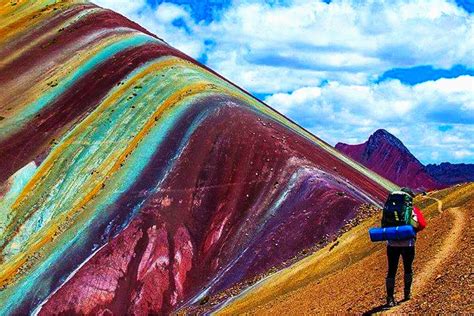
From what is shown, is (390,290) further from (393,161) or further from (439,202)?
(393,161)

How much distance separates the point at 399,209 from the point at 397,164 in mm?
91223

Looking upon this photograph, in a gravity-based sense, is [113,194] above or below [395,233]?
below

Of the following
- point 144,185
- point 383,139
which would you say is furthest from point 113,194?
point 383,139

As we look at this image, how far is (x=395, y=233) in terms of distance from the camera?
1527 cm

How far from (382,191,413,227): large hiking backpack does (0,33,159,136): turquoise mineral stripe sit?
4343cm

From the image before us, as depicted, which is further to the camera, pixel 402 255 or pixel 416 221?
pixel 402 255

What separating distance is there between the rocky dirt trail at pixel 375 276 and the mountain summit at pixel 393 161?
6770 cm

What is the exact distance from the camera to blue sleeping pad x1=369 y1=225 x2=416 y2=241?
15.2 m

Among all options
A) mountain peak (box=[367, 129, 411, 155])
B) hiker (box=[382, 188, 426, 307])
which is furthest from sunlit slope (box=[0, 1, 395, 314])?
mountain peak (box=[367, 129, 411, 155])

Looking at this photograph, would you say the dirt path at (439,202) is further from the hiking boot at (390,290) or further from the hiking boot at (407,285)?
the hiking boot at (390,290)

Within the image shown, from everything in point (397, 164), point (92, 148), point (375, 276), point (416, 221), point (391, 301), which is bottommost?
point (397, 164)

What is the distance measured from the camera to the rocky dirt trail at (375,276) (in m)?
16.8

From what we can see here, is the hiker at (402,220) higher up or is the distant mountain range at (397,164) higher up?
the hiker at (402,220)

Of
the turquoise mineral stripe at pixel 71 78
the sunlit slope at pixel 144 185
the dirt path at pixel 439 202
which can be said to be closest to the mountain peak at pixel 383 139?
the sunlit slope at pixel 144 185
